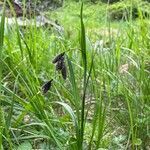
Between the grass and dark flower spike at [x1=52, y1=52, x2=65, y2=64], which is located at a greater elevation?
dark flower spike at [x1=52, y1=52, x2=65, y2=64]

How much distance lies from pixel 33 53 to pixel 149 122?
0.60 meters

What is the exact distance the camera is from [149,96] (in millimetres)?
1625

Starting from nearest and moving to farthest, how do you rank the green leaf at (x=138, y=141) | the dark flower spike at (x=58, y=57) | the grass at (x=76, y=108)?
the dark flower spike at (x=58, y=57), the grass at (x=76, y=108), the green leaf at (x=138, y=141)

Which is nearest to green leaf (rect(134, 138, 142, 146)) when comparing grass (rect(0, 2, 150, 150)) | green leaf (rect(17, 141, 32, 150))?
grass (rect(0, 2, 150, 150))

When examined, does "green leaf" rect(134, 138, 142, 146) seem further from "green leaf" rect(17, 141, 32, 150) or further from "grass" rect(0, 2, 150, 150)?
"green leaf" rect(17, 141, 32, 150)

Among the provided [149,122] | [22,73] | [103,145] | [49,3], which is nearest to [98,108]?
[103,145]

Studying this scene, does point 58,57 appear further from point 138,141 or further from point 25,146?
point 138,141

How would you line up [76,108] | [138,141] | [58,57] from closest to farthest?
[58,57], [76,108], [138,141]

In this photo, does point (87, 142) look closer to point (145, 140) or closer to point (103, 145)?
point (103, 145)

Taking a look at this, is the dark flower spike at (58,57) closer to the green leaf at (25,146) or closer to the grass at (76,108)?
the grass at (76,108)

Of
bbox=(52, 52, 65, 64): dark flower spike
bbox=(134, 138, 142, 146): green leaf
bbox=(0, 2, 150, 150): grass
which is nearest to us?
bbox=(52, 52, 65, 64): dark flower spike

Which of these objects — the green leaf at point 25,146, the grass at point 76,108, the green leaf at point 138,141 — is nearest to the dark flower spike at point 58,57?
the grass at point 76,108

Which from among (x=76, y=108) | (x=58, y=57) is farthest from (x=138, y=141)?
(x=58, y=57)

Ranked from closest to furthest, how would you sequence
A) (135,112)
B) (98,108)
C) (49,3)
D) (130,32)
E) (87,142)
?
(98,108) → (87,142) → (135,112) → (130,32) → (49,3)
